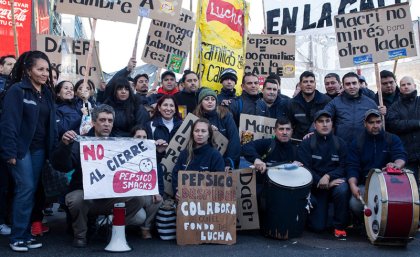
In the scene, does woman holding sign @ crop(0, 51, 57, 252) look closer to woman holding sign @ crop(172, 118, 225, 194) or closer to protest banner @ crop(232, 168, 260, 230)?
woman holding sign @ crop(172, 118, 225, 194)

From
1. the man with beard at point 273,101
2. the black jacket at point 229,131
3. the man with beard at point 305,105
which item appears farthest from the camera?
the man with beard at point 273,101

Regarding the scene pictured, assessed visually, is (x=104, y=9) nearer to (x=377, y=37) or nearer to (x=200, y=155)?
(x=200, y=155)

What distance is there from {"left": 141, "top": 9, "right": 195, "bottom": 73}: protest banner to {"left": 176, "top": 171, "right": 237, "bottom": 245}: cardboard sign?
13.9 feet

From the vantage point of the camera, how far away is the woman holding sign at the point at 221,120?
7238 millimetres

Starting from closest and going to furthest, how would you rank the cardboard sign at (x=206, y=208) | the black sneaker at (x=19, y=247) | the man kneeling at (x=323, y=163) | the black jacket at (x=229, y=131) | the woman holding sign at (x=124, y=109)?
1. the black sneaker at (x=19, y=247)
2. the cardboard sign at (x=206, y=208)
3. the woman holding sign at (x=124, y=109)
4. the man kneeling at (x=323, y=163)
5. the black jacket at (x=229, y=131)

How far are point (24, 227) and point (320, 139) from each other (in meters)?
3.91

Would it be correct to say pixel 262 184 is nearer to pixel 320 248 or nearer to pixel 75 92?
pixel 320 248

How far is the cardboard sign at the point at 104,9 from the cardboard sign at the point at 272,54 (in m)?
2.97

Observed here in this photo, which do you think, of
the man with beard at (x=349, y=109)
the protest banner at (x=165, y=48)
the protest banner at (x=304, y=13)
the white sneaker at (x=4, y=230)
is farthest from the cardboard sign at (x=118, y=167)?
the protest banner at (x=304, y=13)

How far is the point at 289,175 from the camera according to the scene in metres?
6.61

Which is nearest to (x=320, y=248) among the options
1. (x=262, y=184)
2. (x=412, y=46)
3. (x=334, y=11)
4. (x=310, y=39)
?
(x=262, y=184)

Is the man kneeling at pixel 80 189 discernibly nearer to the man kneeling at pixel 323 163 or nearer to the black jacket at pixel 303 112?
the man kneeling at pixel 323 163

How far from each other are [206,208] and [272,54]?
4.81 meters

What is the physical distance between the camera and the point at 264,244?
627 cm
